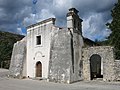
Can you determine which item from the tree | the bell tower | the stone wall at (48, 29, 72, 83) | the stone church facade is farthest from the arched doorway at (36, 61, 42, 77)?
the tree

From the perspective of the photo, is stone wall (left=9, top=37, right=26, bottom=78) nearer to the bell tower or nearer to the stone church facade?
the stone church facade

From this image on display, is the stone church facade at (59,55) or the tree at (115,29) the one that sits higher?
the tree at (115,29)

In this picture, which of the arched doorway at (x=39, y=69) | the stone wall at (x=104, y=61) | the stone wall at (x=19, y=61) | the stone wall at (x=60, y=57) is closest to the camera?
the stone wall at (x=60, y=57)

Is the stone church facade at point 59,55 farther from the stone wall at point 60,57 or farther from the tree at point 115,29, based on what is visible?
the tree at point 115,29

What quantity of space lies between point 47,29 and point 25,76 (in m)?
6.44

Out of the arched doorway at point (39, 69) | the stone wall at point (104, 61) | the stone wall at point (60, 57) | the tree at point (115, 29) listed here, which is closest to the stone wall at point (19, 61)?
the arched doorway at point (39, 69)

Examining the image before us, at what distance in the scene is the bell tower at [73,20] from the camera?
22188 millimetres

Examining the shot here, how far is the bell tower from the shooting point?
22188 mm

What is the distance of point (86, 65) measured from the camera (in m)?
22.9

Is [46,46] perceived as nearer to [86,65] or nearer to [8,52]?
[86,65]

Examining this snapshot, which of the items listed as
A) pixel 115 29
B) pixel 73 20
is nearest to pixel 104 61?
pixel 73 20

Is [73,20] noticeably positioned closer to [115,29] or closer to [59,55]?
[59,55]

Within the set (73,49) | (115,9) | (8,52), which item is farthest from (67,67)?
(8,52)

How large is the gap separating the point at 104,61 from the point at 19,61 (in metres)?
10.3
